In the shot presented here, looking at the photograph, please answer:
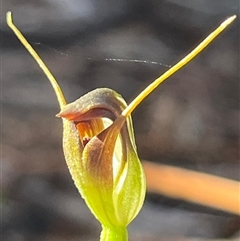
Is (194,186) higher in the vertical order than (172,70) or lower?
lower

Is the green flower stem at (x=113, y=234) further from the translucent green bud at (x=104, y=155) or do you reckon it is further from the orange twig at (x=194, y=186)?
the orange twig at (x=194, y=186)

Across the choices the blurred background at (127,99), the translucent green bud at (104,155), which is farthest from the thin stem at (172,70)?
the blurred background at (127,99)

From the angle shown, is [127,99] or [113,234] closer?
[113,234]

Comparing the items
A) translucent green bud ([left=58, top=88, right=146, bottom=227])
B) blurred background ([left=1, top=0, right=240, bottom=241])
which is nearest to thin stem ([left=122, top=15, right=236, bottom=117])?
translucent green bud ([left=58, top=88, right=146, bottom=227])

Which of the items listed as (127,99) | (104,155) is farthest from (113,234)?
(127,99)

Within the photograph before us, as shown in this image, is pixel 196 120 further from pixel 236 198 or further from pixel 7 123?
pixel 7 123

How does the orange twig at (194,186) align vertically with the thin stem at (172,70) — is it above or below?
below

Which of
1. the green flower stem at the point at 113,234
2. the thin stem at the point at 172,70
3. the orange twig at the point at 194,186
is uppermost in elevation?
the thin stem at the point at 172,70

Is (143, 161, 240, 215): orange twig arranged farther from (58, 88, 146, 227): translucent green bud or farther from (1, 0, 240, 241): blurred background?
(58, 88, 146, 227): translucent green bud

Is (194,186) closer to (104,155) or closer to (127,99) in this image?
(127,99)
